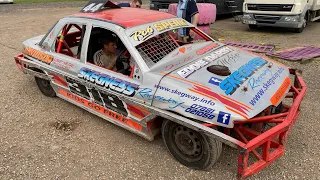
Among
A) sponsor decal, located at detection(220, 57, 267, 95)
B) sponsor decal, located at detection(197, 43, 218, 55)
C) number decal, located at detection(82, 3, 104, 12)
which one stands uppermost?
number decal, located at detection(82, 3, 104, 12)

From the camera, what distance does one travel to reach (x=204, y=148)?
3.06 m

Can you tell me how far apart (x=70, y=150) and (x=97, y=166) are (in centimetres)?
55

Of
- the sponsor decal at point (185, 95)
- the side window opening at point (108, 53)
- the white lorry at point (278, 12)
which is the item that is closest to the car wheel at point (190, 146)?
the sponsor decal at point (185, 95)

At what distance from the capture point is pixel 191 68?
3.47 meters

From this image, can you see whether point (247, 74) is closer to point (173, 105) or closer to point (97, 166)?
point (173, 105)

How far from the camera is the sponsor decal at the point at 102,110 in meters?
3.63

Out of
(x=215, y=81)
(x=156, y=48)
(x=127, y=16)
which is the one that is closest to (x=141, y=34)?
(x=156, y=48)

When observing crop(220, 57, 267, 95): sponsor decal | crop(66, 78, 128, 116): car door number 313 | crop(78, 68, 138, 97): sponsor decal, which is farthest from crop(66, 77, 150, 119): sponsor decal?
crop(220, 57, 267, 95): sponsor decal

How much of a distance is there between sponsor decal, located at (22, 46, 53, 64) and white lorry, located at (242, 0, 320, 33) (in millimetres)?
7523

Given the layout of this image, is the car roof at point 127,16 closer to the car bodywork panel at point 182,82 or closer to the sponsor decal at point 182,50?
the car bodywork panel at point 182,82

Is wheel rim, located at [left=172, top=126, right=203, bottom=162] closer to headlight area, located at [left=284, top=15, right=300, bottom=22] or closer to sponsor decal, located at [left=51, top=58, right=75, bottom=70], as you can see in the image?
sponsor decal, located at [left=51, top=58, right=75, bottom=70]

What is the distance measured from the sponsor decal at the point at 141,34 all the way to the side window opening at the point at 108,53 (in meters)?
0.22

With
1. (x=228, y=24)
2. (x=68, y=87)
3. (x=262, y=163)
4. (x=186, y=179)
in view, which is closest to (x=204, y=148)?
(x=186, y=179)

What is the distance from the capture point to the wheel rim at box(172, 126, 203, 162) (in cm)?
314
